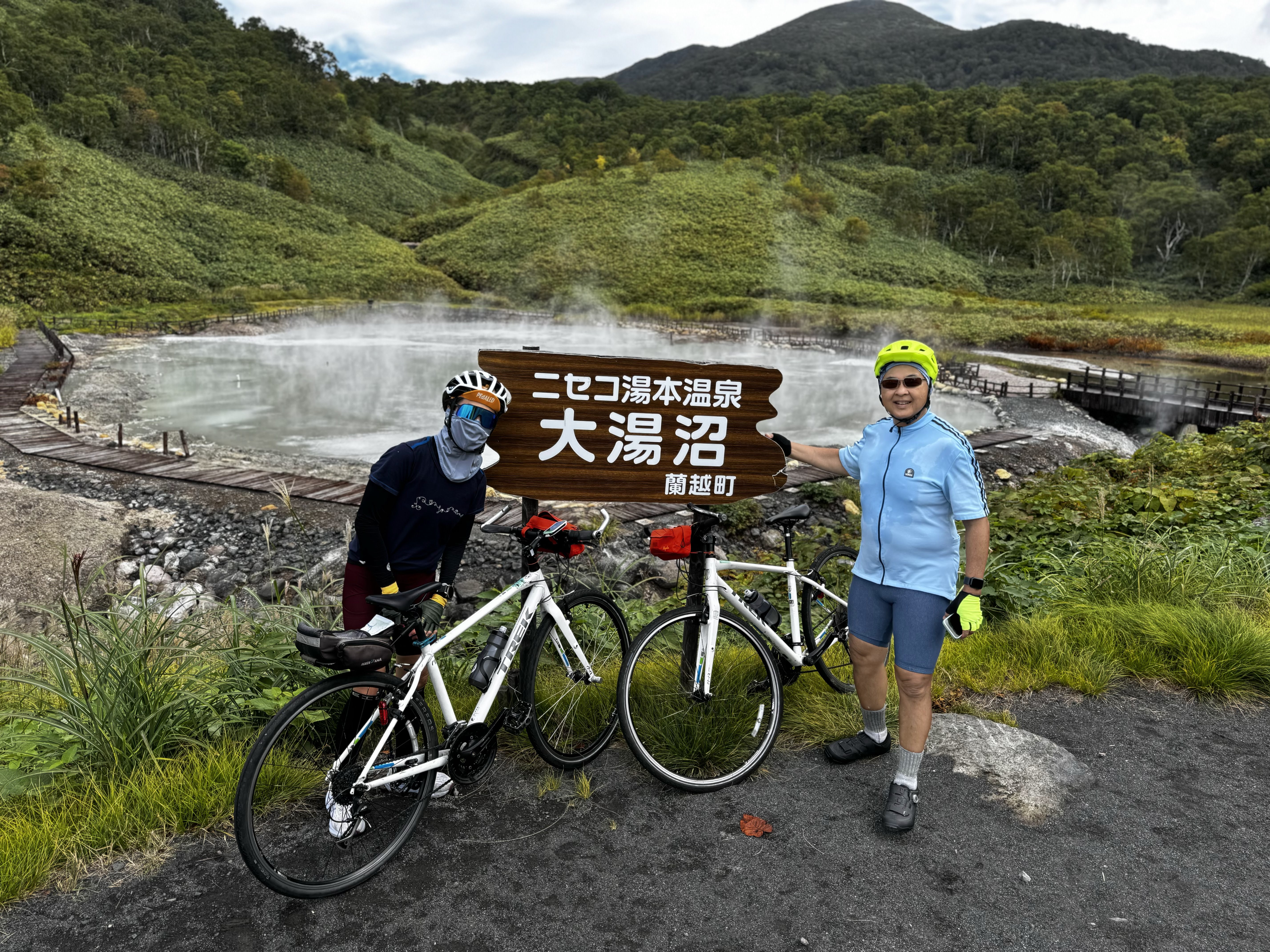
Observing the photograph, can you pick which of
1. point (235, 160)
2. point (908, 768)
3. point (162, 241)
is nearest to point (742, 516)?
point (908, 768)

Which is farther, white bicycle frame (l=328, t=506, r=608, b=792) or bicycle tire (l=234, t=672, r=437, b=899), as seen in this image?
white bicycle frame (l=328, t=506, r=608, b=792)

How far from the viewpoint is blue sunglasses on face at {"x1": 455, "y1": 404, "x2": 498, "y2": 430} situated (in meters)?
2.64

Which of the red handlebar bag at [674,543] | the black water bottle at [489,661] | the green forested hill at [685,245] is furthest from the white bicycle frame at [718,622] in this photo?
the green forested hill at [685,245]

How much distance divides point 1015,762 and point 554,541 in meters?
2.22

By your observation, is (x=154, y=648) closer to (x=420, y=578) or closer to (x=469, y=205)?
(x=420, y=578)

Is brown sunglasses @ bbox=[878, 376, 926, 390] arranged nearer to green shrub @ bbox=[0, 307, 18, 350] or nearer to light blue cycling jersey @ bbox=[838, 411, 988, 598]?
light blue cycling jersey @ bbox=[838, 411, 988, 598]

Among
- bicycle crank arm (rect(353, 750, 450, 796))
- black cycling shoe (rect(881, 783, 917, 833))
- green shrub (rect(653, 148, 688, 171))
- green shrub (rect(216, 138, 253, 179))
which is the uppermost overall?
green shrub (rect(653, 148, 688, 171))

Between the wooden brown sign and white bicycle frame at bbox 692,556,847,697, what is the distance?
34cm

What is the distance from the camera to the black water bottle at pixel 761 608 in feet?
10.4

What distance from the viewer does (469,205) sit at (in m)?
82.9

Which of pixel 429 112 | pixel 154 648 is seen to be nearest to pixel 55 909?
pixel 154 648

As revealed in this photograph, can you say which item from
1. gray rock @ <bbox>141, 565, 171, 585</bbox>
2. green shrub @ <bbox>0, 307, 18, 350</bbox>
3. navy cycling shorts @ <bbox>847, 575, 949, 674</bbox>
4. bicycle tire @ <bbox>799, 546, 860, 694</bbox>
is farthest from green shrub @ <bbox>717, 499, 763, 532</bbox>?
green shrub @ <bbox>0, 307, 18, 350</bbox>

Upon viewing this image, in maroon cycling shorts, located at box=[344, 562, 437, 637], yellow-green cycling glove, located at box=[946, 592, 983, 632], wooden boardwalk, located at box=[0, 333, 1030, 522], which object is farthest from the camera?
wooden boardwalk, located at box=[0, 333, 1030, 522]

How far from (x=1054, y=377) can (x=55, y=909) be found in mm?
33985
